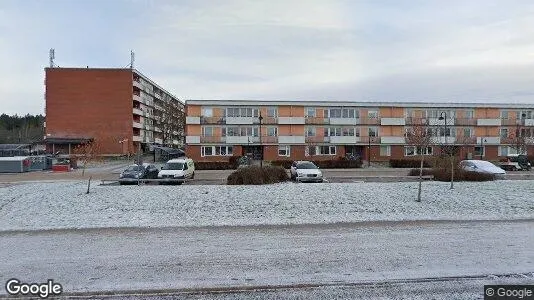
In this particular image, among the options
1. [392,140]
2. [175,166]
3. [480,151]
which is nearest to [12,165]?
[175,166]

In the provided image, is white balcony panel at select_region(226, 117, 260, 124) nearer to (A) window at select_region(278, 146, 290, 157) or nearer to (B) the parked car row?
(A) window at select_region(278, 146, 290, 157)

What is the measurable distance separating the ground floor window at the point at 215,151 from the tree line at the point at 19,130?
5338cm

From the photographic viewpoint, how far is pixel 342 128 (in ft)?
179

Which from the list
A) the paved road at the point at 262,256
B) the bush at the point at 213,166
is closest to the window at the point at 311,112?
the bush at the point at 213,166

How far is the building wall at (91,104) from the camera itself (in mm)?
71125

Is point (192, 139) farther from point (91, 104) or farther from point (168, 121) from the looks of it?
point (168, 121)

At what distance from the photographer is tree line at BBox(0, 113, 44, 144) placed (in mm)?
99312

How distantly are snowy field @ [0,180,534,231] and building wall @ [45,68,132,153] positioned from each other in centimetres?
5779

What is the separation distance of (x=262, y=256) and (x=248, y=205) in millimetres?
6411

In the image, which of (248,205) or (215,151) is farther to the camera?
(215,151)

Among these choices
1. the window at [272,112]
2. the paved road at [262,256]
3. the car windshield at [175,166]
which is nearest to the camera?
the paved road at [262,256]

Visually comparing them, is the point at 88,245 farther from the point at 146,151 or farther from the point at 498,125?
the point at 146,151

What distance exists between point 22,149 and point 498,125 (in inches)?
2669

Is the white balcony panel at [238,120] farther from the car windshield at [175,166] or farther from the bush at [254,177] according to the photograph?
the bush at [254,177]
